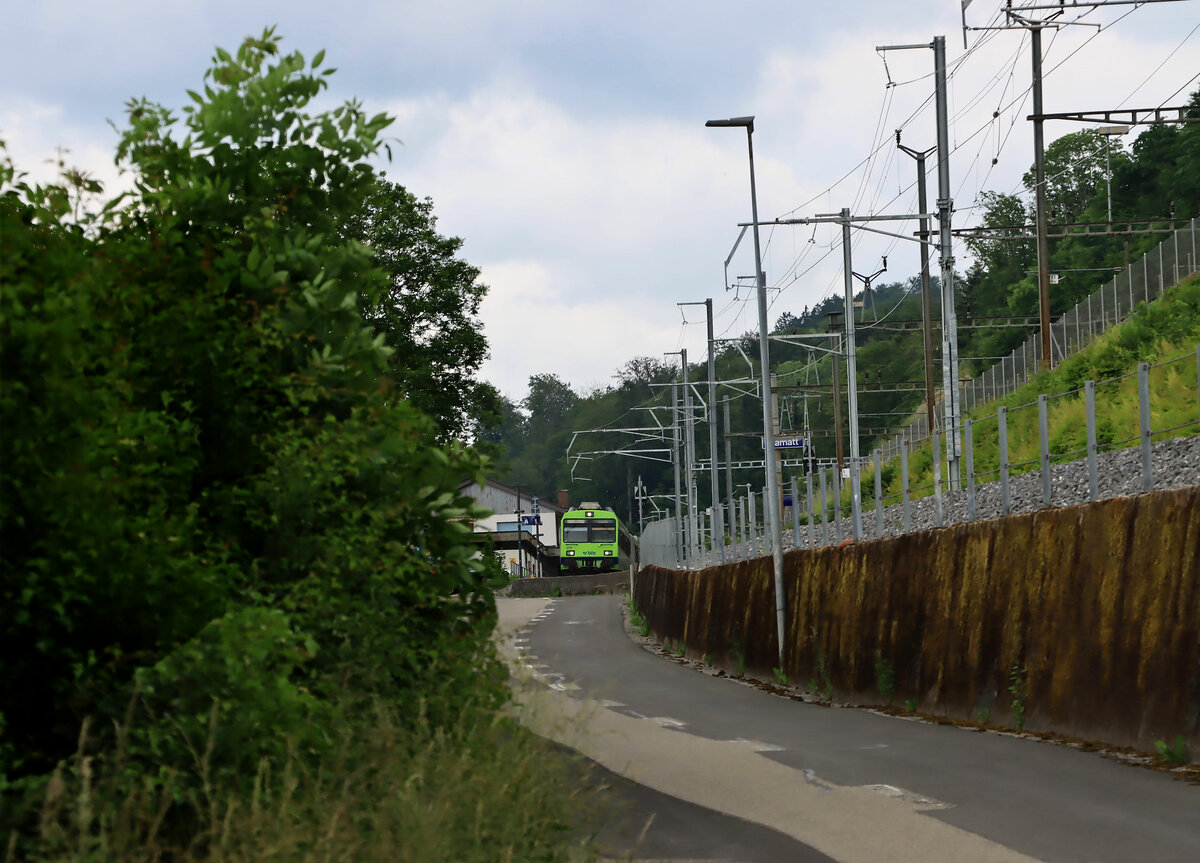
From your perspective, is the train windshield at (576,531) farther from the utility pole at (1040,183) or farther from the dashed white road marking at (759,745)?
the dashed white road marking at (759,745)

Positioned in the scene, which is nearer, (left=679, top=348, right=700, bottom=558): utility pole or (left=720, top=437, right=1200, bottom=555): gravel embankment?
(left=720, top=437, right=1200, bottom=555): gravel embankment

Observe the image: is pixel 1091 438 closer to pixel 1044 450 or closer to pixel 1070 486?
pixel 1044 450

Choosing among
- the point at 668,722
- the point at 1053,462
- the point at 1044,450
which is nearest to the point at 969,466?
the point at 1044,450

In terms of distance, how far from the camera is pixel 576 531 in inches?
3366

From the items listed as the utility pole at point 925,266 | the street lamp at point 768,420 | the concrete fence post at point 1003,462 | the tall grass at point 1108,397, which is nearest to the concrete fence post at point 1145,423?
the concrete fence post at point 1003,462

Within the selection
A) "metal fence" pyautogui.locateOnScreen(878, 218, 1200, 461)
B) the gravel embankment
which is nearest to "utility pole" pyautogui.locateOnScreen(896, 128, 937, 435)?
"metal fence" pyautogui.locateOnScreen(878, 218, 1200, 461)

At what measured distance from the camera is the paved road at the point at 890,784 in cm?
902

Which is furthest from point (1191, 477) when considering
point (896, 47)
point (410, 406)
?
point (896, 47)

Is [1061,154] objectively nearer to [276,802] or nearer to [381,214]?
[381,214]

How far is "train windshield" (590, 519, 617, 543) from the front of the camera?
8556 cm

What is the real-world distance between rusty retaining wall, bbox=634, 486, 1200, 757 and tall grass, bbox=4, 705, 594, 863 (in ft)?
22.6

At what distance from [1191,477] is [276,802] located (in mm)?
14133

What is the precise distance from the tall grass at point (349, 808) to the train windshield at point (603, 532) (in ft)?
255

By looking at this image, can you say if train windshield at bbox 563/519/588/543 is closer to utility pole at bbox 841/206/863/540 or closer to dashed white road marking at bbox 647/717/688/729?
utility pole at bbox 841/206/863/540
